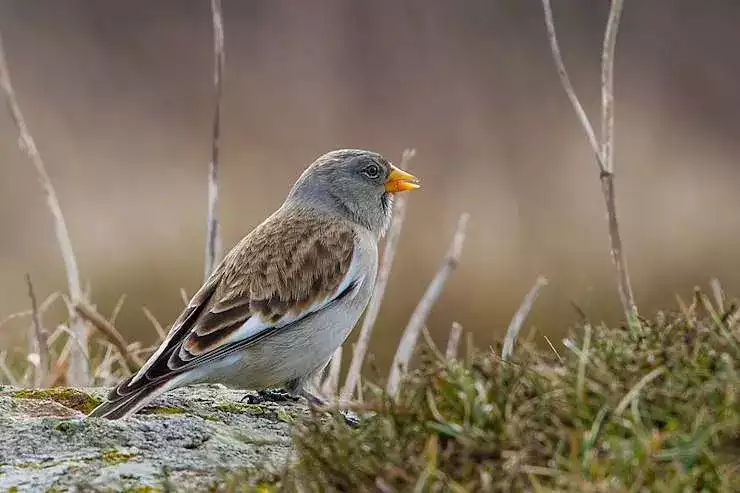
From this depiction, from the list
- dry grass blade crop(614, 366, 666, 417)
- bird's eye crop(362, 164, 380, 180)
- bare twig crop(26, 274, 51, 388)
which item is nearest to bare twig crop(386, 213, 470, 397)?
bird's eye crop(362, 164, 380, 180)

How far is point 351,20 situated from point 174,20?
1.92 metres

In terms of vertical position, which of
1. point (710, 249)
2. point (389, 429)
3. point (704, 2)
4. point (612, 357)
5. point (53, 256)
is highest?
point (704, 2)

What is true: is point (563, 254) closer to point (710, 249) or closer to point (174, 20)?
point (710, 249)

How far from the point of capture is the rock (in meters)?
2.84

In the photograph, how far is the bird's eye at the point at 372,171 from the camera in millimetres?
5609

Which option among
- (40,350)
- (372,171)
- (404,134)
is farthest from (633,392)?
(404,134)

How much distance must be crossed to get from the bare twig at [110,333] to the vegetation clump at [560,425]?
7.47 feet

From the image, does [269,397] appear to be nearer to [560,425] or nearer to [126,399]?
[126,399]

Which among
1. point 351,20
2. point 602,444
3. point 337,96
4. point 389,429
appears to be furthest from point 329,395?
point 351,20

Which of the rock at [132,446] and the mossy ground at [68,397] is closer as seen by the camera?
the rock at [132,446]

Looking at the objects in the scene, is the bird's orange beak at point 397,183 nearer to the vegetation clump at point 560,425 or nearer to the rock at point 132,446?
the rock at point 132,446

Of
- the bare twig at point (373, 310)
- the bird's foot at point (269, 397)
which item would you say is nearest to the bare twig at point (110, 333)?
the bird's foot at point (269, 397)

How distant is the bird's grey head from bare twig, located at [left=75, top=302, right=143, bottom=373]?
97 cm

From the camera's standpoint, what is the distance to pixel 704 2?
12492mm
